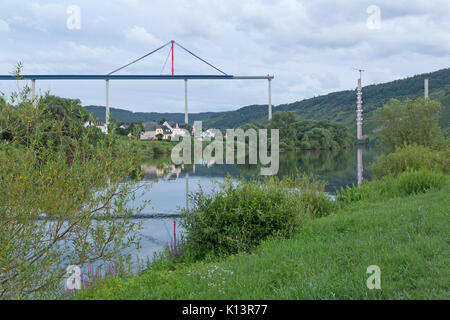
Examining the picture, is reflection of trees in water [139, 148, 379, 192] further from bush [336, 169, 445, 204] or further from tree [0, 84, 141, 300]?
tree [0, 84, 141, 300]

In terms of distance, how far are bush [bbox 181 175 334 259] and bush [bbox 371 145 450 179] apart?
352 inches

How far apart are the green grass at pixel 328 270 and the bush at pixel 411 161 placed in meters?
8.68

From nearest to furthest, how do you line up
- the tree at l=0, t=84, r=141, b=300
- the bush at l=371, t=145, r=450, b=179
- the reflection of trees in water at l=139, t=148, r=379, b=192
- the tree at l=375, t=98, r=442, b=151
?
the tree at l=0, t=84, r=141, b=300 < the bush at l=371, t=145, r=450, b=179 < the tree at l=375, t=98, r=442, b=151 < the reflection of trees in water at l=139, t=148, r=379, b=192

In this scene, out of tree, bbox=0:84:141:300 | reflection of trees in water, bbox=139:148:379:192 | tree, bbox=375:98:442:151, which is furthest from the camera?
reflection of trees in water, bbox=139:148:379:192

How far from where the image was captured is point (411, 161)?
47.8 ft

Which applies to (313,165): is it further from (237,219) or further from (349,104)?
(349,104)

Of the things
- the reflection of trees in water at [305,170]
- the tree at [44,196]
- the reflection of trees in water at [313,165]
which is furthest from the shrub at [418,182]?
the reflection of trees in water at [313,165]

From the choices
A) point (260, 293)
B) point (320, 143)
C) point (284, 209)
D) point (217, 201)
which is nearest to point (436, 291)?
point (260, 293)

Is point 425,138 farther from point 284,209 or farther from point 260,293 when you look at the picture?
point 260,293

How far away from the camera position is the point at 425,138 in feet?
70.6

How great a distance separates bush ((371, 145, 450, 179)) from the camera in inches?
559

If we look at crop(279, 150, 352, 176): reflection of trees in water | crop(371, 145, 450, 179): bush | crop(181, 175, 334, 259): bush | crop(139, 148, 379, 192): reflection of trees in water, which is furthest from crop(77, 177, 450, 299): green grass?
crop(279, 150, 352, 176): reflection of trees in water

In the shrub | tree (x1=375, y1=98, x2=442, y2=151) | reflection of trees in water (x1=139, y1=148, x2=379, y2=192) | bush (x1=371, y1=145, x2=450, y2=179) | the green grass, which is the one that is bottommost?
reflection of trees in water (x1=139, y1=148, x2=379, y2=192)
